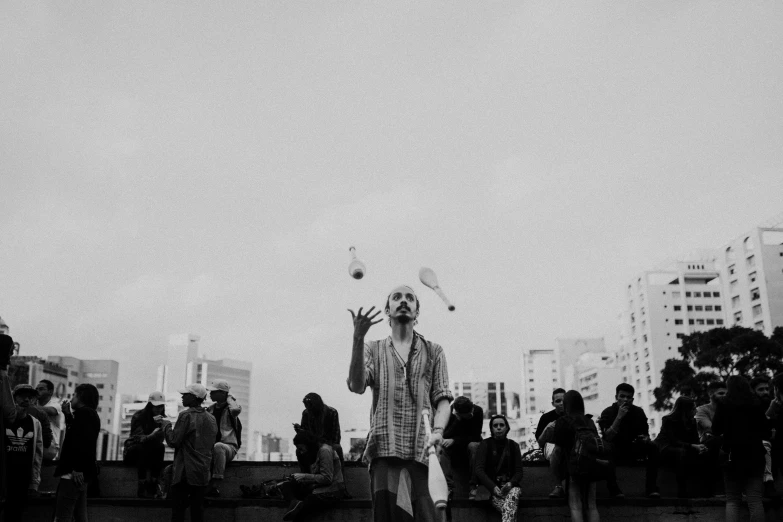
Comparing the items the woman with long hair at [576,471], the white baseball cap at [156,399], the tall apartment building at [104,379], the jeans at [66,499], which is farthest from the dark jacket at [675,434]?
the tall apartment building at [104,379]

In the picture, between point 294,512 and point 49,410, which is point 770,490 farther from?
point 49,410

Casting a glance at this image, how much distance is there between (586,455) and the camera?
31.5 ft

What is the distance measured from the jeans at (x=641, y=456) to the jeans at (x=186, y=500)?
17.4ft

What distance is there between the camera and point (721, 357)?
49219mm

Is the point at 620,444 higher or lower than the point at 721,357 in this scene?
lower

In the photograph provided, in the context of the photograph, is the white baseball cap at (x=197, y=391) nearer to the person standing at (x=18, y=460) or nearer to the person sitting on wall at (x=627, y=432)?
the person standing at (x=18, y=460)

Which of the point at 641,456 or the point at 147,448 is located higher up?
the point at 147,448

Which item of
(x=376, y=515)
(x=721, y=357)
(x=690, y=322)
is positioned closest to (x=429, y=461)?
(x=376, y=515)

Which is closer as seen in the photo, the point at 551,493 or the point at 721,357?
the point at 551,493

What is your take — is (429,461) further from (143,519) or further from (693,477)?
(693,477)

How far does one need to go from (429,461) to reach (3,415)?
4452 mm

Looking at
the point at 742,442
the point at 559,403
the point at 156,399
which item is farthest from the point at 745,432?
the point at 156,399

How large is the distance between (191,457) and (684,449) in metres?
6.85

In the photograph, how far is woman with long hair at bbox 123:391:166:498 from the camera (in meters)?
11.8
